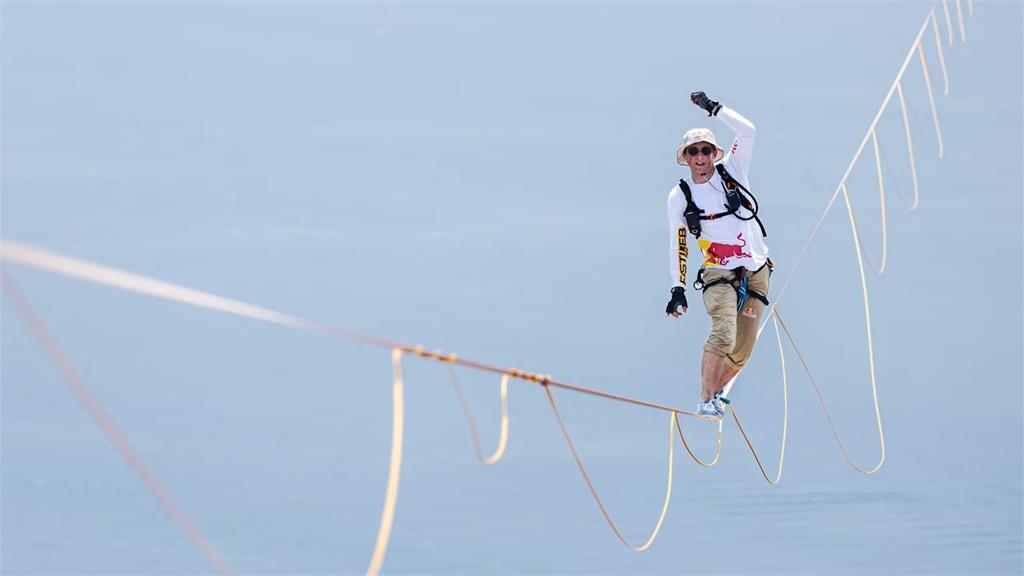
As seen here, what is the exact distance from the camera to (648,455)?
75.4 metres

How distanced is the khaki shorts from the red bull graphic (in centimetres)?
7

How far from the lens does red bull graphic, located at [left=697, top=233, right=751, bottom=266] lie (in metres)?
12.4

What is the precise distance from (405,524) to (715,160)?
233ft

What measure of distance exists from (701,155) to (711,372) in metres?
1.56

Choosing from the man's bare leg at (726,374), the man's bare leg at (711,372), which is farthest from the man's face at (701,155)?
the man's bare leg at (726,374)

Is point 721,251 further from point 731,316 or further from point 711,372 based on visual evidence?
point 711,372

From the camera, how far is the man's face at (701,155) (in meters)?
12.0

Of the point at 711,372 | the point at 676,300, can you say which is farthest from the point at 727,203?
the point at 711,372

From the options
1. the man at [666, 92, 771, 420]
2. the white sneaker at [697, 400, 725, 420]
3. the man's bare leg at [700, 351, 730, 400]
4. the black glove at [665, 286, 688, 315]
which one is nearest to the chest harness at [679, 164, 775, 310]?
the man at [666, 92, 771, 420]

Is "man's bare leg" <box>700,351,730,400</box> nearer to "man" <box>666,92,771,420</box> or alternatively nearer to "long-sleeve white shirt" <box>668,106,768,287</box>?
"man" <box>666,92,771,420</box>

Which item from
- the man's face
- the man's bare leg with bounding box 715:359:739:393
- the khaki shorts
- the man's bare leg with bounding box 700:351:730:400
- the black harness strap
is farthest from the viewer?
the man's bare leg with bounding box 715:359:739:393

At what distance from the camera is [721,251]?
12.5 meters

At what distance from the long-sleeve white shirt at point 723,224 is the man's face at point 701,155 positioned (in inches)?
5.2

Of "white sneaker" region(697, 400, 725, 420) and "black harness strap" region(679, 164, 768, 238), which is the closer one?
"black harness strap" region(679, 164, 768, 238)
